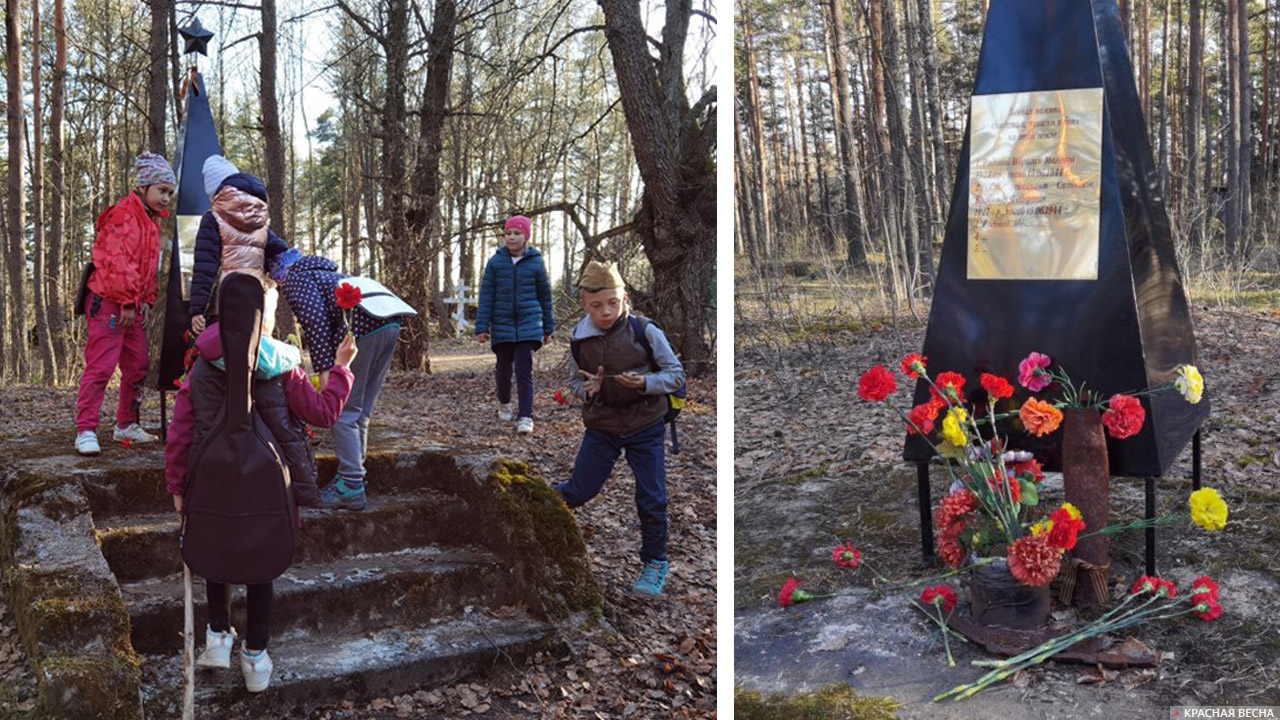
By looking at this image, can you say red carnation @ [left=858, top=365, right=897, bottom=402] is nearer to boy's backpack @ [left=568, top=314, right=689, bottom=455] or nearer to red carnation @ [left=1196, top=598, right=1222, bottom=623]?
boy's backpack @ [left=568, top=314, right=689, bottom=455]

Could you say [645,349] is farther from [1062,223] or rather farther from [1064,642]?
[1064,642]

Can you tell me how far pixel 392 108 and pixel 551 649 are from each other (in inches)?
280

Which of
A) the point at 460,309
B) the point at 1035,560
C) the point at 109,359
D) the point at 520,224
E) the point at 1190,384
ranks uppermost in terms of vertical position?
the point at 520,224

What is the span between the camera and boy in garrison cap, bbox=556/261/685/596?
3.83m

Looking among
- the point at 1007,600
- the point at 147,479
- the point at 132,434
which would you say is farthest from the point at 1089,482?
the point at 132,434

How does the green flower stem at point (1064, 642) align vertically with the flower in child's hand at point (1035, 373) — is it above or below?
below

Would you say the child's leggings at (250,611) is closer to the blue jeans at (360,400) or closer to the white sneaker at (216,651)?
the white sneaker at (216,651)

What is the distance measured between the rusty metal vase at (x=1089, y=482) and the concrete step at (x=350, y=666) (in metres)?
1.89

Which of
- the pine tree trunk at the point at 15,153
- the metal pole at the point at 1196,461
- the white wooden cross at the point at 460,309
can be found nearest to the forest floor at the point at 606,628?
the metal pole at the point at 1196,461

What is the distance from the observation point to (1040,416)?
3.27 metres

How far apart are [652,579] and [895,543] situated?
3.63 feet

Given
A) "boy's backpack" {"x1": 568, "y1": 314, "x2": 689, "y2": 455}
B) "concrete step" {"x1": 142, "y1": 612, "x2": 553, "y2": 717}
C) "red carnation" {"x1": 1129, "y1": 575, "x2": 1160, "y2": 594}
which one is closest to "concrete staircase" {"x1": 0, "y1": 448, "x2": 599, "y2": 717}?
"concrete step" {"x1": 142, "y1": 612, "x2": 553, "y2": 717}

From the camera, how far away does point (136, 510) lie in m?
3.79

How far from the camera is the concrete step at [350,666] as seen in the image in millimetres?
2914
